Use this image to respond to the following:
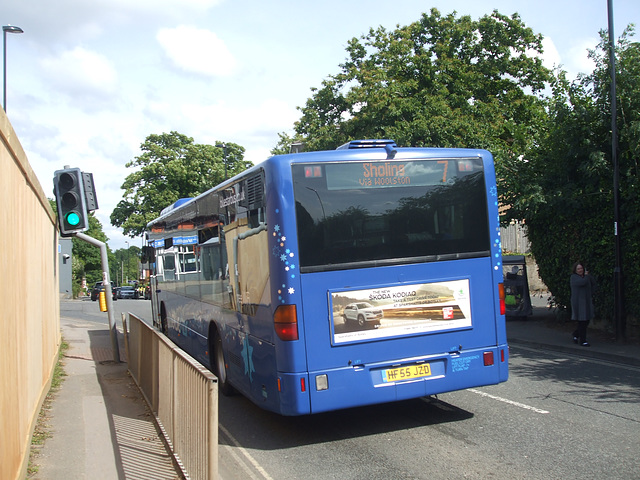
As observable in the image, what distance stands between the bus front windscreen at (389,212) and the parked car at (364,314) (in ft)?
1.39

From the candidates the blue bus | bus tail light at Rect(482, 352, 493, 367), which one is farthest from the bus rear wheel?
bus tail light at Rect(482, 352, 493, 367)

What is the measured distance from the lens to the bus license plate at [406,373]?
6.76 metres

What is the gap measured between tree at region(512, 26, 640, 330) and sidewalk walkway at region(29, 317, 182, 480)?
9486 millimetres

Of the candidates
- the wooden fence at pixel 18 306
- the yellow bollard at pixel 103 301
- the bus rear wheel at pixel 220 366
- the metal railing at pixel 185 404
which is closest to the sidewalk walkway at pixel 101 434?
the metal railing at pixel 185 404

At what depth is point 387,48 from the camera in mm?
30125

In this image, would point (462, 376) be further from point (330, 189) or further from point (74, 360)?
point (74, 360)

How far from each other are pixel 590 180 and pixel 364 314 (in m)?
9.16

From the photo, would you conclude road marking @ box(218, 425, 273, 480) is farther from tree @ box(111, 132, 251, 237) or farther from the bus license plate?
tree @ box(111, 132, 251, 237)

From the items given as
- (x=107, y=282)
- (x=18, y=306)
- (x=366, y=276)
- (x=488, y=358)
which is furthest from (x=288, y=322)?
(x=107, y=282)

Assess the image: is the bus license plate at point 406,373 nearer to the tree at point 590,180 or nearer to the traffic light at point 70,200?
the traffic light at point 70,200

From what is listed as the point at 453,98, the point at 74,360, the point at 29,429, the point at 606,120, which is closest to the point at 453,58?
the point at 453,98

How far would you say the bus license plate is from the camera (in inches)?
266

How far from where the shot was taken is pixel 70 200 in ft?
34.8

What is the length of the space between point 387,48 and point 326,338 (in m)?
25.8
